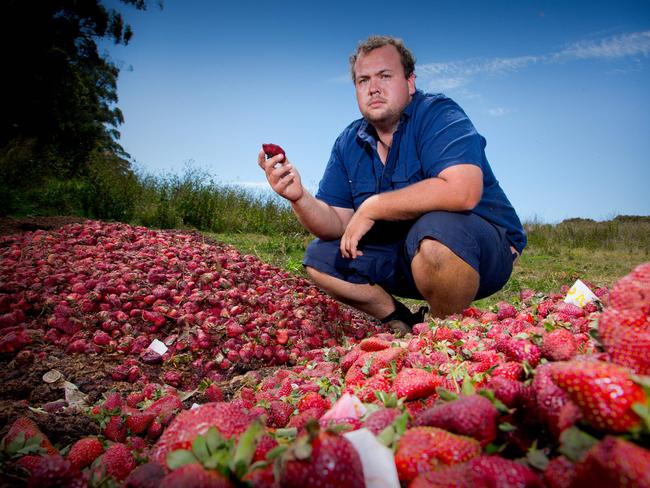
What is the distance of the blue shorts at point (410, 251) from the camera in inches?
117

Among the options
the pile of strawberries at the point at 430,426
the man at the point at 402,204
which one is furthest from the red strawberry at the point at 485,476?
the man at the point at 402,204

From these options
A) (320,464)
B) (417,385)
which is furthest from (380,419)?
(417,385)

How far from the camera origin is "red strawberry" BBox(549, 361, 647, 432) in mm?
766

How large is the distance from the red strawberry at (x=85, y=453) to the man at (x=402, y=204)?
201 centimetres

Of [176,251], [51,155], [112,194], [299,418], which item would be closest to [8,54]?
[51,155]

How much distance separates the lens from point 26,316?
11.0 feet

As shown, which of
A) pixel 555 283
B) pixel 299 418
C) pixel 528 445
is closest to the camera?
pixel 528 445

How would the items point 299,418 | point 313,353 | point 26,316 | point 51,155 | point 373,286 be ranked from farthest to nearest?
point 51,155
point 373,286
point 26,316
point 313,353
point 299,418

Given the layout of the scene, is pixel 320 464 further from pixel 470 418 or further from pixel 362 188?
pixel 362 188

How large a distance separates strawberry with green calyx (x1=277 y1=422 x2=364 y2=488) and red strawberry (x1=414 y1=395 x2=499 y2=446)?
0.22 m

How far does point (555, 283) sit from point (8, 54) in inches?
655

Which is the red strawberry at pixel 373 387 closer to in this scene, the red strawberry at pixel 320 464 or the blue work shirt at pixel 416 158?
the red strawberry at pixel 320 464

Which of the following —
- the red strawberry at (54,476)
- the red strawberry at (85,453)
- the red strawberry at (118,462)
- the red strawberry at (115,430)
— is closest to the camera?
the red strawberry at (54,476)

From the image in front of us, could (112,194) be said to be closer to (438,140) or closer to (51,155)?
(51,155)
